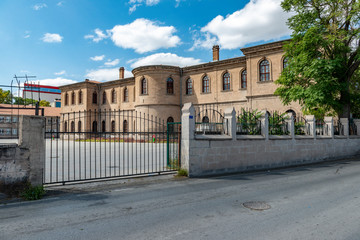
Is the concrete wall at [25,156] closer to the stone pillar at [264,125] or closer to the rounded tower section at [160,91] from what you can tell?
the stone pillar at [264,125]

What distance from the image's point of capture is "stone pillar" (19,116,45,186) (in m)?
6.11

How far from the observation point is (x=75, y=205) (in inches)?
212

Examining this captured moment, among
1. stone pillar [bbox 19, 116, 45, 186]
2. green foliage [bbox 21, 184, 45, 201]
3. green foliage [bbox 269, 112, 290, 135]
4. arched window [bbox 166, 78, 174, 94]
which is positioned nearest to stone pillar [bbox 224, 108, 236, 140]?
green foliage [bbox 269, 112, 290, 135]

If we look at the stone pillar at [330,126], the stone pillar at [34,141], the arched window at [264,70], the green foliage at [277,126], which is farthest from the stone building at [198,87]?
the stone pillar at [34,141]

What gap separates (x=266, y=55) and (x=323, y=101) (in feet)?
38.0

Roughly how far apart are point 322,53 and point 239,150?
11771mm

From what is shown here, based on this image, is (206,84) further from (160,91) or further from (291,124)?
(291,124)

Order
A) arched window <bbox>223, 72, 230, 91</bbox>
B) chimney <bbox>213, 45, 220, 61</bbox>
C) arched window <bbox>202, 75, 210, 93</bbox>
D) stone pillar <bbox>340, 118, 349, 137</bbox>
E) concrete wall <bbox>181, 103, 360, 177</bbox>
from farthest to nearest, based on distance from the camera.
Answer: chimney <bbox>213, 45, 220, 61</bbox>
arched window <bbox>202, 75, 210, 93</bbox>
arched window <bbox>223, 72, 230, 91</bbox>
stone pillar <bbox>340, 118, 349, 137</bbox>
concrete wall <bbox>181, 103, 360, 177</bbox>

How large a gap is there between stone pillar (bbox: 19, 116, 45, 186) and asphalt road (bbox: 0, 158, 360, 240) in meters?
0.80

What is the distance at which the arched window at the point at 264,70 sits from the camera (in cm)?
2516

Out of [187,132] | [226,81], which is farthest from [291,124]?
[226,81]

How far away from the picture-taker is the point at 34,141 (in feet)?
20.6

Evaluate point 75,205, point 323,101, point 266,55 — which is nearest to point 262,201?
point 75,205

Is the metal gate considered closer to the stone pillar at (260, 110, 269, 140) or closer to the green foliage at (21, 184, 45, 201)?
the green foliage at (21, 184, 45, 201)
